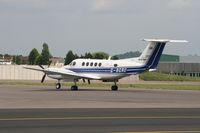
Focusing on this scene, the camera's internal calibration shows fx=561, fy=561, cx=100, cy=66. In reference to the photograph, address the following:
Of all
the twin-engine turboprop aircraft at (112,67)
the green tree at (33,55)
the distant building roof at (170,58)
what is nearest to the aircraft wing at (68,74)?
the twin-engine turboprop aircraft at (112,67)

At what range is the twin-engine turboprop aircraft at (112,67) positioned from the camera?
5062 cm

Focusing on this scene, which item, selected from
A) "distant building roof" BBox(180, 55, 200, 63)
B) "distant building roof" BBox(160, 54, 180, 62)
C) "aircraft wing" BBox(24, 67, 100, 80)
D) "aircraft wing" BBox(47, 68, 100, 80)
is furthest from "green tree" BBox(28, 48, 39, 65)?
"aircraft wing" BBox(47, 68, 100, 80)

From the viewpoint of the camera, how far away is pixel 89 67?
52.7 metres

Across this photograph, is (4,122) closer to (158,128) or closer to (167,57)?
(158,128)

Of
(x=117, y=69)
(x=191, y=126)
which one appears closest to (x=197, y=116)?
(x=191, y=126)

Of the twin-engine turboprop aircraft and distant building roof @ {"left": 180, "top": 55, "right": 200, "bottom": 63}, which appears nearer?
the twin-engine turboprop aircraft

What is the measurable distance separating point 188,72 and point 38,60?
4100cm

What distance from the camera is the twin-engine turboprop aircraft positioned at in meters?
50.6

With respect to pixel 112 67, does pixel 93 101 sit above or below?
below

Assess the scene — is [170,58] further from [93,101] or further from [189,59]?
[93,101]

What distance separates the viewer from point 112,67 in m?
51.3

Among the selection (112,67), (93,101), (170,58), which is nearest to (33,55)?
(170,58)

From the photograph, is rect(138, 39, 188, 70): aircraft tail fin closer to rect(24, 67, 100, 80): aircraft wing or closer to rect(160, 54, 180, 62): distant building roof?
rect(24, 67, 100, 80): aircraft wing

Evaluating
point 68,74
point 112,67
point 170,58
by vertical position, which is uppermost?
point 170,58
